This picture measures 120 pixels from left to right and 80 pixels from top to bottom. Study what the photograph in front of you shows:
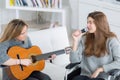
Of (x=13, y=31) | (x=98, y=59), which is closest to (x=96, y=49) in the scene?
(x=98, y=59)

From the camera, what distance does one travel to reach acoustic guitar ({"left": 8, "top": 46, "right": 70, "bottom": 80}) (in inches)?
109

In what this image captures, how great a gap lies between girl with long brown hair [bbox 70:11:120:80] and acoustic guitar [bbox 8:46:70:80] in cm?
26

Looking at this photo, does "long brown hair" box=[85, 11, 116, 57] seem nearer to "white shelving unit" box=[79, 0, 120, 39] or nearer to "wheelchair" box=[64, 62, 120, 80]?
"wheelchair" box=[64, 62, 120, 80]

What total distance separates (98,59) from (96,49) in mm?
95

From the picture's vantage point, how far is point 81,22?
4992 millimetres

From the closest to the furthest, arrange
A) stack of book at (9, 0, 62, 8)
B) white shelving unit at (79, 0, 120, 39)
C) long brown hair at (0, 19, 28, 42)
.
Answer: long brown hair at (0, 19, 28, 42) < white shelving unit at (79, 0, 120, 39) < stack of book at (9, 0, 62, 8)

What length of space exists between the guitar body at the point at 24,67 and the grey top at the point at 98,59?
379 mm

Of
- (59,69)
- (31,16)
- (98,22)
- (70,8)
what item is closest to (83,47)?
(98,22)

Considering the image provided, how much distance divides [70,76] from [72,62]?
5.4 inches

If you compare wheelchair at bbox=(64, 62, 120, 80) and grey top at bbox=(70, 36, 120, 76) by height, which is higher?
grey top at bbox=(70, 36, 120, 76)

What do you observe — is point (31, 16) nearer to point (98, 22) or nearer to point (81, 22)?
point (81, 22)

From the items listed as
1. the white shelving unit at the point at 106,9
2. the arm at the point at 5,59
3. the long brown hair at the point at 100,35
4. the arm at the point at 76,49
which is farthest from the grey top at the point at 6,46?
the white shelving unit at the point at 106,9

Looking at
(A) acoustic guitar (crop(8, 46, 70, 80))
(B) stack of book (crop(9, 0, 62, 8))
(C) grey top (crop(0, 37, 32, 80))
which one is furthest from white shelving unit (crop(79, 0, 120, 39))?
(C) grey top (crop(0, 37, 32, 80))

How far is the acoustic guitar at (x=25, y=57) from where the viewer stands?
2781mm
